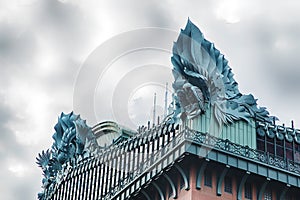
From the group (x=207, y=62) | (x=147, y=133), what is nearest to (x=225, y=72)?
(x=207, y=62)

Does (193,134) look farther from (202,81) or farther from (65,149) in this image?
(65,149)

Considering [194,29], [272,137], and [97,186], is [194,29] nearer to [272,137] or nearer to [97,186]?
[272,137]

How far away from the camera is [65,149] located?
325ft

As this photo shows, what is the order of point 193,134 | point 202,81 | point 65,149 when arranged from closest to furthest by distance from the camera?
1. point 193,134
2. point 202,81
3. point 65,149

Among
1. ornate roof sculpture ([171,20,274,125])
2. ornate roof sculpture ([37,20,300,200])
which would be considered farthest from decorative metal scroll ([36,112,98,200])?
ornate roof sculpture ([171,20,274,125])

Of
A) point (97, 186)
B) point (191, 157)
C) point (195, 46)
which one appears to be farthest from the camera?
point (97, 186)

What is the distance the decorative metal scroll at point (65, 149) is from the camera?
95.2 metres

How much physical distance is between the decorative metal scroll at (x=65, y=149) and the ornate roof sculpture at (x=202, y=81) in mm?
20750

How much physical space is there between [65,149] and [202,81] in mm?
29632

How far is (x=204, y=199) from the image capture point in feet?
232

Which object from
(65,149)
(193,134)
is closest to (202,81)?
(193,134)

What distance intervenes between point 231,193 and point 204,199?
2.94 metres

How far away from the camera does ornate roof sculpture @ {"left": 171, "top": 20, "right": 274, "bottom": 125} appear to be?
7431 cm

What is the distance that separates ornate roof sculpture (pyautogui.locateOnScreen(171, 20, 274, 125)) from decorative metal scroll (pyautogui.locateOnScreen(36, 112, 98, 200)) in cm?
2075
